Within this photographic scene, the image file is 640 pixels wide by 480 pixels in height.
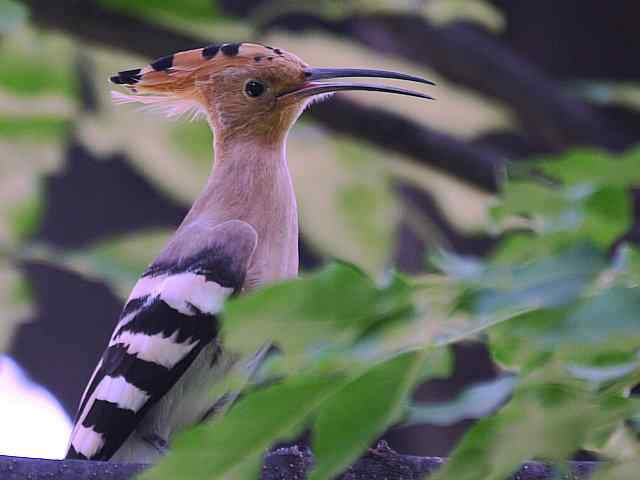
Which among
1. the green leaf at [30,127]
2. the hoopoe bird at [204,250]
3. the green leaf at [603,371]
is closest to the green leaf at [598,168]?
the green leaf at [603,371]

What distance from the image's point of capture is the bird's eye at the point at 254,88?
4.79 ft

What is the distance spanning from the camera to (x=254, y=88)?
1.46 m

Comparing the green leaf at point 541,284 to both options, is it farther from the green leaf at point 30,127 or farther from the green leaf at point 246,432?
the green leaf at point 30,127

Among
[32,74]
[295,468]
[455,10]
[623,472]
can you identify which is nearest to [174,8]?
[32,74]

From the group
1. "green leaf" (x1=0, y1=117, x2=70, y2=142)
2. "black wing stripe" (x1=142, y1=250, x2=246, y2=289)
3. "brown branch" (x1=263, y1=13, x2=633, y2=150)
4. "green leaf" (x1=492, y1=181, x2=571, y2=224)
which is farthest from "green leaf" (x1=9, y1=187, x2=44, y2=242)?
"green leaf" (x1=492, y1=181, x2=571, y2=224)

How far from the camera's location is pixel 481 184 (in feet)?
6.91

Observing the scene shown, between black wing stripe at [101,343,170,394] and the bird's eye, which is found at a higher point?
the bird's eye

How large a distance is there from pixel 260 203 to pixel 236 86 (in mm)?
165

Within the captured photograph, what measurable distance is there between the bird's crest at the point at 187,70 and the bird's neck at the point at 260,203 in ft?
0.30

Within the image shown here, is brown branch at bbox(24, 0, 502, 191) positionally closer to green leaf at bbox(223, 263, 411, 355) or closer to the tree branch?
the tree branch

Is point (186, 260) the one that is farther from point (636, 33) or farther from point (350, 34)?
point (636, 33)

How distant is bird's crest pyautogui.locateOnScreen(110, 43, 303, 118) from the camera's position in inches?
56.5

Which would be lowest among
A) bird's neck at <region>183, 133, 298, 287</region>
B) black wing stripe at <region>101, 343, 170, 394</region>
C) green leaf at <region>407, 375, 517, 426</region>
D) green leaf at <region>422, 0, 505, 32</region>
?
green leaf at <region>407, 375, 517, 426</region>

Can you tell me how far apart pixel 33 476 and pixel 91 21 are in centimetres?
116
